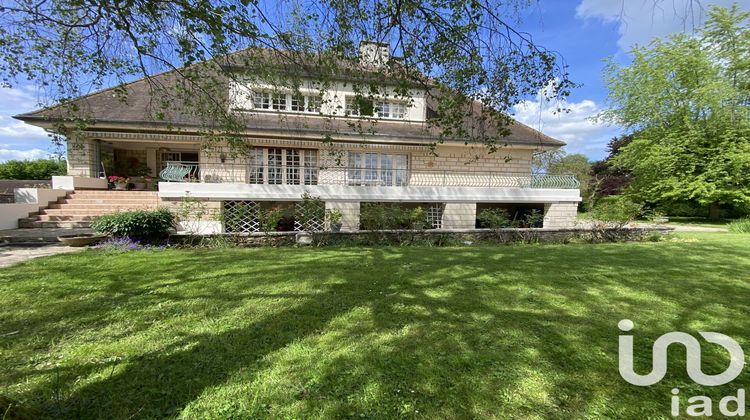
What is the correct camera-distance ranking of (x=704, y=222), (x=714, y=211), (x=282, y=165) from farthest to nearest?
(x=714, y=211), (x=704, y=222), (x=282, y=165)

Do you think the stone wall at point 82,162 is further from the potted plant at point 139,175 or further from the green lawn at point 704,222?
the green lawn at point 704,222

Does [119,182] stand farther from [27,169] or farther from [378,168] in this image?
[27,169]

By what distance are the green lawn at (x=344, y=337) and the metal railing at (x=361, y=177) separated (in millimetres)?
8792

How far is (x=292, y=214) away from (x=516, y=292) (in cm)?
852

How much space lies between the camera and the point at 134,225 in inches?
334

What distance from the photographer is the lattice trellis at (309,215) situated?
11.2 metres

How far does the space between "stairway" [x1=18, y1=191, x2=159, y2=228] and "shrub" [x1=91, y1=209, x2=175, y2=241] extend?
8.96ft

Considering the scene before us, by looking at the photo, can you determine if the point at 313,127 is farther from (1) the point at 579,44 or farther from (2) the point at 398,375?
(2) the point at 398,375

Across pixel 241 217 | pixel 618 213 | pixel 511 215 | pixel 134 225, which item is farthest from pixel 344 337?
pixel 511 215

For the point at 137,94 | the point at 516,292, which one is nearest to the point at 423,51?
the point at 516,292

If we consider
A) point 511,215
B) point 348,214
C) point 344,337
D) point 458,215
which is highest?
point 348,214

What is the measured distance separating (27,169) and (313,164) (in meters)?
20.4

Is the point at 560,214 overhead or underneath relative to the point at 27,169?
underneath

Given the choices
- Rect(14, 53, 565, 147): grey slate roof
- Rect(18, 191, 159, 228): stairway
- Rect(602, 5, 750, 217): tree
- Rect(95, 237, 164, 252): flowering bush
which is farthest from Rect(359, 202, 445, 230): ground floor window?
Rect(602, 5, 750, 217): tree
